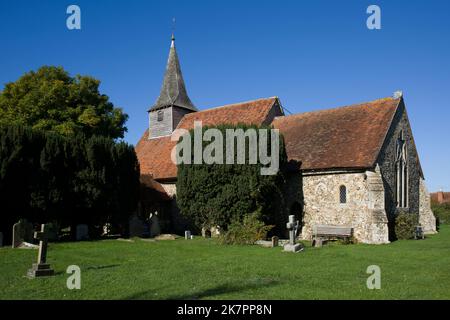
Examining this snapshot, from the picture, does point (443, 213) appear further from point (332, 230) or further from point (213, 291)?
point (213, 291)

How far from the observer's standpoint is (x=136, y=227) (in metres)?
23.1

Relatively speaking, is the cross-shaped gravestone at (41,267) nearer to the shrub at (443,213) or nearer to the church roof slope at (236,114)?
the church roof slope at (236,114)

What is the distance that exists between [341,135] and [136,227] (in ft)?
42.2

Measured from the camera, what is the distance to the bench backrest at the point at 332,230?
19877 mm

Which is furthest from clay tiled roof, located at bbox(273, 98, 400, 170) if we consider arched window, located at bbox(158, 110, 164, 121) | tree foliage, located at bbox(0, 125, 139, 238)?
arched window, located at bbox(158, 110, 164, 121)

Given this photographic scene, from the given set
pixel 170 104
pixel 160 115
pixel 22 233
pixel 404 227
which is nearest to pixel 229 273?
pixel 22 233

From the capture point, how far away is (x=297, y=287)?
902 cm

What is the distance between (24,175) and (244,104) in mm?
15512

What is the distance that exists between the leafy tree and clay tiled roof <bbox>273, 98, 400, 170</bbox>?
13180 millimetres

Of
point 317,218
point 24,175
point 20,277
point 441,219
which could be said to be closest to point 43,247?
point 20,277

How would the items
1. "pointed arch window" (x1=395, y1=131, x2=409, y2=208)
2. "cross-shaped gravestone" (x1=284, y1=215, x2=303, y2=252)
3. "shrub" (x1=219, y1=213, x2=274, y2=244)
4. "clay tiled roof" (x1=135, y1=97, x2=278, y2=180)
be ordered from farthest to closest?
"clay tiled roof" (x1=135, y1=97, x2=278, y2=180) → "pointed arch window" (x1=395, y1=131, x2=409, y2=208) → "shrub" (x1=219, y1=213, x2=274, y2=244) → "cross-shaped gravestone" (x1=284, y1=215, x2=303, y2=252)

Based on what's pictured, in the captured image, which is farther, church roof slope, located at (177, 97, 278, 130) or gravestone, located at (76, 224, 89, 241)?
church roof slope, located at (177, 97, 278, 130)

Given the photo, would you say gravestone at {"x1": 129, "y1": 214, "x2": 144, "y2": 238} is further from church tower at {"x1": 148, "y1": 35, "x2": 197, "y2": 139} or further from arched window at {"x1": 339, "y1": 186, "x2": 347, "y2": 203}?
arched window at {"x1": 339, "y1": 186, "x2": 347, "y2": 203}

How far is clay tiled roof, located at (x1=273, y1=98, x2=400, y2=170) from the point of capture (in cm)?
2117
